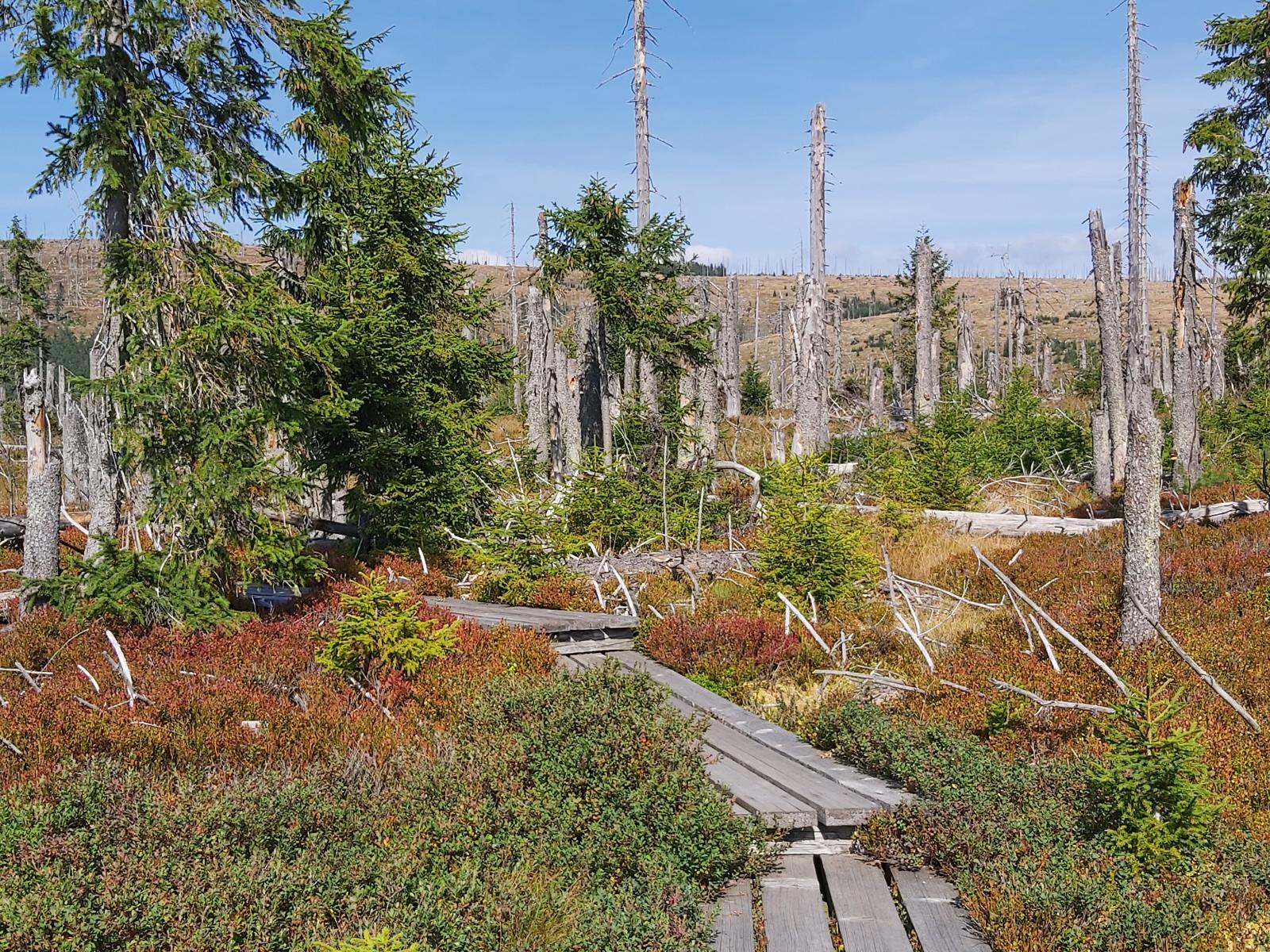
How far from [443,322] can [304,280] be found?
84.3 inches

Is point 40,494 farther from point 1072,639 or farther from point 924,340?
point 924,340

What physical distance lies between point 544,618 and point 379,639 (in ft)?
7.77

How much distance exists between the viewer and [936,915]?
435cm

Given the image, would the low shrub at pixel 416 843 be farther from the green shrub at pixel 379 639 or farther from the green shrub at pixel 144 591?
the green shrub at pixel 144 591

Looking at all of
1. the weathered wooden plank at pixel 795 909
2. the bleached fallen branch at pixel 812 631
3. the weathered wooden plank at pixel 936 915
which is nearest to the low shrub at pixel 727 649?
the bleached fallen branch at pixel 812 631

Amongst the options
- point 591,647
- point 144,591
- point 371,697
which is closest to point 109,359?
point 144,591

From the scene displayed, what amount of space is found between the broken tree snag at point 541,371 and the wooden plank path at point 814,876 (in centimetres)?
1298

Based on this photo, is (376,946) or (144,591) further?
(144,591)

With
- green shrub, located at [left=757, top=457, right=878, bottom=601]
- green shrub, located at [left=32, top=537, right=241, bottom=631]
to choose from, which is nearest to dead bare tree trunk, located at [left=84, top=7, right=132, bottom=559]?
green shrub, located at [left=32, top=537, right=241, bottom=631]

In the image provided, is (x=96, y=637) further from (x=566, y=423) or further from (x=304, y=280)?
(x=566, y=423)

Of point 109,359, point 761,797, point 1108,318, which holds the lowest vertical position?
point 761,797

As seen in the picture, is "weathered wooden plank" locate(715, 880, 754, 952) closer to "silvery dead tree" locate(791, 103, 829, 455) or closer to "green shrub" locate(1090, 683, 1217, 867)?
"green shrub" locate(1090, 683, 1217, 867)

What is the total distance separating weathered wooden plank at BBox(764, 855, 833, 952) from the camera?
13.6ft

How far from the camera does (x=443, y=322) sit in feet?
45.1
